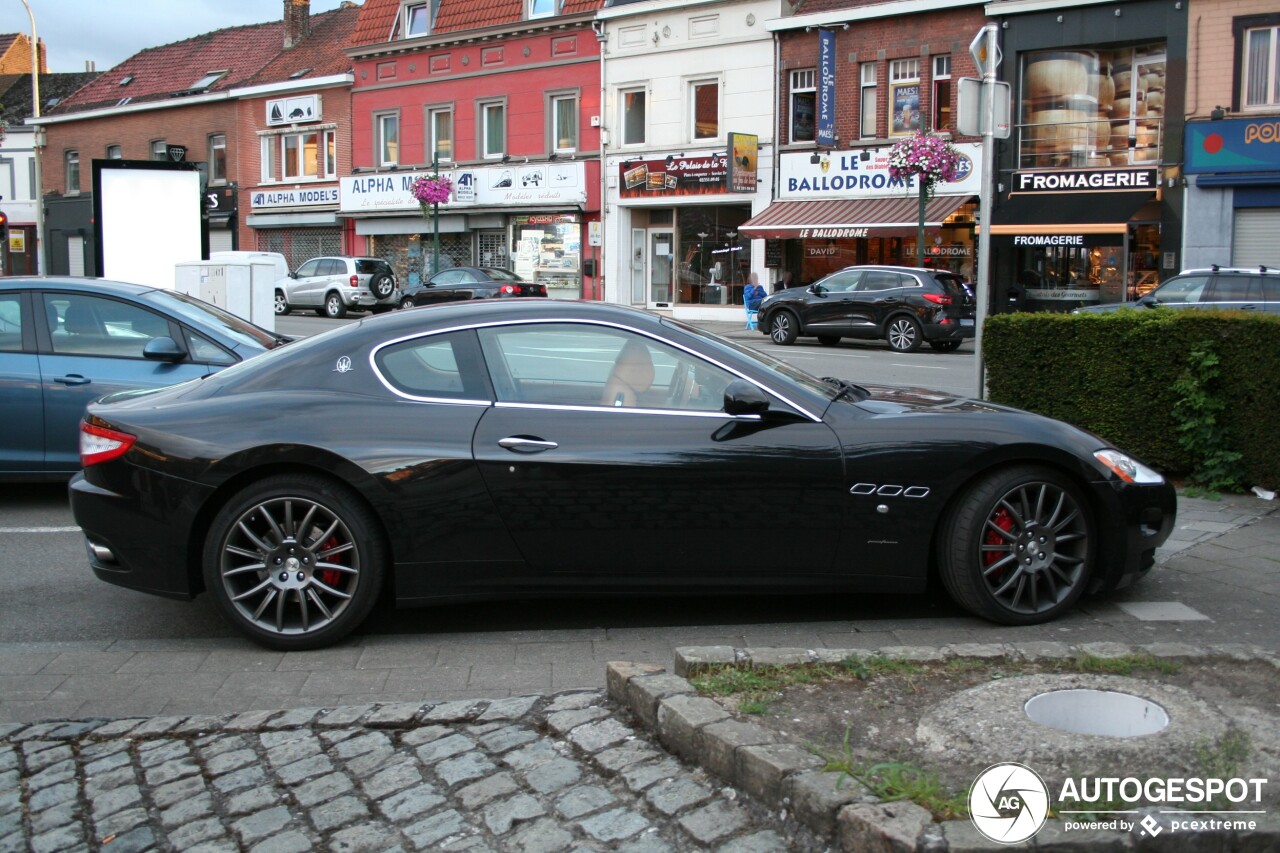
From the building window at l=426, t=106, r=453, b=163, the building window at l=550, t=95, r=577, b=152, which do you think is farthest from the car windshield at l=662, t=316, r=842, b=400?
the building window at l=426, t=106, r=453, b=163

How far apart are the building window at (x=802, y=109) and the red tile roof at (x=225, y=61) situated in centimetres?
1761

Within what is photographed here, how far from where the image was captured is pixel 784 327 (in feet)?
82.9

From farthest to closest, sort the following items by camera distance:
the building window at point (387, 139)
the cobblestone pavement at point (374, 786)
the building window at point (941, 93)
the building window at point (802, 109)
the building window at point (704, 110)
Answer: the building window at point (387, 139) < the building window at point (704, 110) < the building window at point (802, 109) < the building window at point (941, 93) < the cobblestone pavement at point (374, 786)

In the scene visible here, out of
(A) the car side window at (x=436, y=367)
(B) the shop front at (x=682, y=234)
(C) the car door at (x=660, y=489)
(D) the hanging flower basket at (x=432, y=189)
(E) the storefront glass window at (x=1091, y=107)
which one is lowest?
(C) the car door at (x=660, y=489)

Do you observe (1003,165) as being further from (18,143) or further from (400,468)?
(18,143)

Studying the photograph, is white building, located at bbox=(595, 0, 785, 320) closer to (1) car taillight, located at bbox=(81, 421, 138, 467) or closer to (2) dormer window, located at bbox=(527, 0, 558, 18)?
(2) dormer window, located at bbox=(527, 0, 558, 18)

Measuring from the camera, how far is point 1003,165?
28828 mm

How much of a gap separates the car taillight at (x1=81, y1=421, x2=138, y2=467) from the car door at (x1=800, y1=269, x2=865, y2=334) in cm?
2010

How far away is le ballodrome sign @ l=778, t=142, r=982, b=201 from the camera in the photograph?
29.0 m

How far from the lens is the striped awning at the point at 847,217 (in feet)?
94.5

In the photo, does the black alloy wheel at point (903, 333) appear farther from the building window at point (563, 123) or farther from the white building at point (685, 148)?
the building window at point (563, 123)

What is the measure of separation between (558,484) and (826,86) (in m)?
27.5

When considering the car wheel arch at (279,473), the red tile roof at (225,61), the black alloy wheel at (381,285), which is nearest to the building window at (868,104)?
the black alloy wheel at (381,285)

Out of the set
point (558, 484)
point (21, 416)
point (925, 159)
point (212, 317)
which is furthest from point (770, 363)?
point (925, 159)
